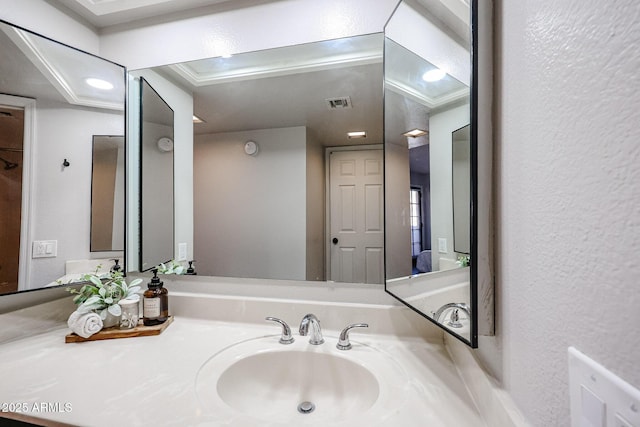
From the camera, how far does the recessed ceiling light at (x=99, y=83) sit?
1.25 m

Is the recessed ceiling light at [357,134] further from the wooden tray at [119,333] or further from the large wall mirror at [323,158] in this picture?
the wooden tray at [119,333]

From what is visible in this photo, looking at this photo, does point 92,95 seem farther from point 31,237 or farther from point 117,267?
point 117,267

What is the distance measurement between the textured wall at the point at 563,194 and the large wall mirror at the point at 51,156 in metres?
1.52

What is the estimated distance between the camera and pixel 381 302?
107 centimetres

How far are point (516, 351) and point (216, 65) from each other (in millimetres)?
1434

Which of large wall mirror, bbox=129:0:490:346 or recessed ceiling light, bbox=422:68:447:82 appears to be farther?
large wall mirror, bbox=129:0:490:346

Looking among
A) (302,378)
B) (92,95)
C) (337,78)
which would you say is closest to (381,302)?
(302,378)

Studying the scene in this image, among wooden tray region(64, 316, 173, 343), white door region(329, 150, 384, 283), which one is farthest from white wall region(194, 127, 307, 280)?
wooden tray region(64, 316, 173, 343)

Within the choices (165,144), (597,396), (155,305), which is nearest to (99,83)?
(165,144)

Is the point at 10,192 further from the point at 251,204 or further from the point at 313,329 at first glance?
the point at 313,329

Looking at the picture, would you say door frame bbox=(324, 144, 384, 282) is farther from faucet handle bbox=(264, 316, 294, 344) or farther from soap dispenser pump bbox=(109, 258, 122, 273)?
soap dispenser pump bbox=(109, 258, 122, 273)

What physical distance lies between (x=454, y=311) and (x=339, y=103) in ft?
2.89

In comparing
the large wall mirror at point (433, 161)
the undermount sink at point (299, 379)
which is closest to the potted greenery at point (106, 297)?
the undermount sink at point (299, 379)

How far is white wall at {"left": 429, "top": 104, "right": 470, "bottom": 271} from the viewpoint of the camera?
0.75 meters
